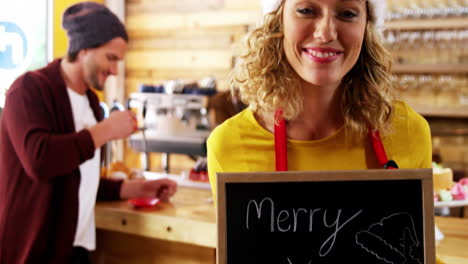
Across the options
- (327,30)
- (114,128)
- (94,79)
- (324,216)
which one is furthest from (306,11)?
(94,79)

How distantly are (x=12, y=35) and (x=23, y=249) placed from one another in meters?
1.51

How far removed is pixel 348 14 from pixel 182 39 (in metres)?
4.40

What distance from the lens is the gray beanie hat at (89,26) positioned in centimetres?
227

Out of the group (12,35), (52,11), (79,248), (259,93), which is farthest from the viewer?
(52,11)

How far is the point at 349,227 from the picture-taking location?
3.32 ft

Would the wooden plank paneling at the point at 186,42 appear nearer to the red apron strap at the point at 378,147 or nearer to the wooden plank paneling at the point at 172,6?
the wooden plank paneling at the point at 172,6

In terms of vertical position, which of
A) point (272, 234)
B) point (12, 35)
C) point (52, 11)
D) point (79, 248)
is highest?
point (52, 11)

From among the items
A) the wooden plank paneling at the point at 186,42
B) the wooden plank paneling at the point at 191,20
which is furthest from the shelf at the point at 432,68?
the wooden plank paneling at the point at 186,42

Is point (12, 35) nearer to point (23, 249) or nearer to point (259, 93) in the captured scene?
point (23, 249)

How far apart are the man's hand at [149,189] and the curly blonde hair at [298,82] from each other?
1.11m

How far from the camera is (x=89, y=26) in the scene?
2283 millimetres

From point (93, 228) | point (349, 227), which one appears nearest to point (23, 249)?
point (93, 228)

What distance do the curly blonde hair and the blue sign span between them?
2106mm

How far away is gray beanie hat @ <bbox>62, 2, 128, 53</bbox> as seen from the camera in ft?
7.45
